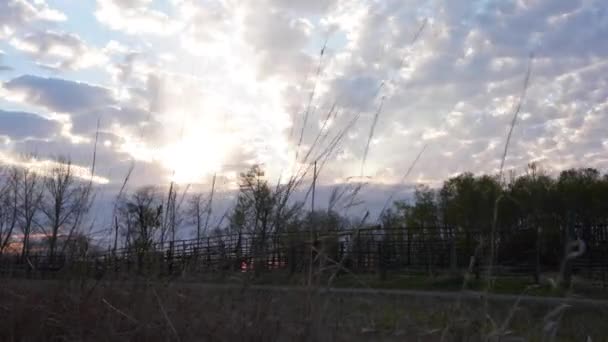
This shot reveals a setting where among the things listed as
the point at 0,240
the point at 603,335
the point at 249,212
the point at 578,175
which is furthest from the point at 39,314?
the point at 578,175

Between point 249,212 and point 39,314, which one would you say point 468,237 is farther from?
point 39,314

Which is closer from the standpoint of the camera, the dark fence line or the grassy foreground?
the grassy foreground

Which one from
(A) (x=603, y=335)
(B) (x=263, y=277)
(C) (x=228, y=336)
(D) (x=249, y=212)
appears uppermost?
(D) (x=249, y=212)

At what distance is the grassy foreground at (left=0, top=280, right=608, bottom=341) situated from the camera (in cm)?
251

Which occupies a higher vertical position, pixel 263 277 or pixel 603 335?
pixel 263 277

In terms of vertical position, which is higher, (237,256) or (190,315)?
(237,256)

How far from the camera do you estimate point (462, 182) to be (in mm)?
39344

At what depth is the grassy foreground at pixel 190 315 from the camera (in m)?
2.51

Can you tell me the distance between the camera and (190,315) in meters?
2.74

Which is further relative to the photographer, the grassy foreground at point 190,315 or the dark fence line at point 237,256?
the dark fence line at point 237,256

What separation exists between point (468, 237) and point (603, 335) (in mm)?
7078

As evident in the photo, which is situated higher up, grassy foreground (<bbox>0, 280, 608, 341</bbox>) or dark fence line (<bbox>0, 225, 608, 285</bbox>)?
dark fence line (<bbox>0, 225, 608, 285</bbox>)

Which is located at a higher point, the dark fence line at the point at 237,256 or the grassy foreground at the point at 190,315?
the dark fence line at the point at 237,256

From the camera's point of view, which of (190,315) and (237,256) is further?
(237,256)
